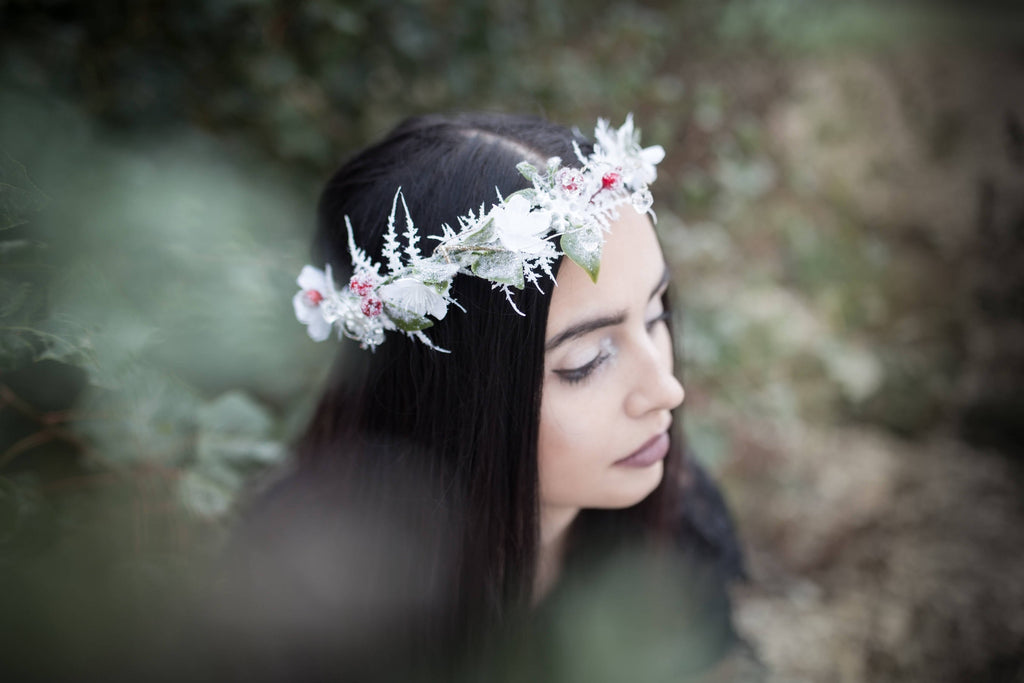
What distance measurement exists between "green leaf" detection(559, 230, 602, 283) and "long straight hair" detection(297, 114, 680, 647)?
10 centimetres

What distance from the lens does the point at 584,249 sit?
3.04 ft

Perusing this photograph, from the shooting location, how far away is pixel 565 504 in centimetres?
120

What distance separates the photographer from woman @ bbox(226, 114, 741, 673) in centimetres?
99

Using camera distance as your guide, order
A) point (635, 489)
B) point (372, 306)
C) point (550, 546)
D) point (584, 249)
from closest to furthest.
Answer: point (584, 249), point (372, 306), point (635, 489), point (550, 546)

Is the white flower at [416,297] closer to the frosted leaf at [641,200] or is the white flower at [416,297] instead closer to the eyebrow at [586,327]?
the eyebrow at [586,327]

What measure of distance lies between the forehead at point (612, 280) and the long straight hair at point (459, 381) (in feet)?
0.10

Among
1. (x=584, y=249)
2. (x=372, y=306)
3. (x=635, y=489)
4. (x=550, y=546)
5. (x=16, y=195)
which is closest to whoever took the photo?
(x=16, y=195)

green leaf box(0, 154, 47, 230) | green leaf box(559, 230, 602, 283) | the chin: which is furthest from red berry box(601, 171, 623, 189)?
green leaf box(0, 154, 47, 230)

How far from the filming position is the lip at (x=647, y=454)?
1149 mm

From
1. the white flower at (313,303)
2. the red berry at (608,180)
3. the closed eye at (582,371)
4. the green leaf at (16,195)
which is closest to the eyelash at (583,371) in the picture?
the closed eye at (582,371)

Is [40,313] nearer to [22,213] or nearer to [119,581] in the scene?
[22,213]

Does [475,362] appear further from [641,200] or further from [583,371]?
[641,200]

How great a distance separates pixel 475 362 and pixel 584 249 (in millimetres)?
257

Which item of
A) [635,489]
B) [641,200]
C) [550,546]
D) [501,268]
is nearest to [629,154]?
[641,200]
